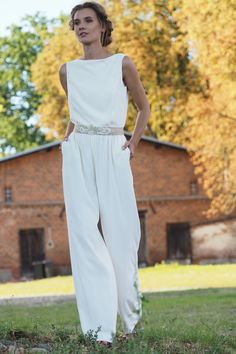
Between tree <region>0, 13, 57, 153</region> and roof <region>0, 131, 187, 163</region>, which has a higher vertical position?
tree <region>0, 13, 57, 153</region>

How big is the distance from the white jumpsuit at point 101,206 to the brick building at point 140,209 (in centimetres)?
2658

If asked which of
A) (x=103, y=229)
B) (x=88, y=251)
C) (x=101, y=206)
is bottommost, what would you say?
(x=88, y=251)

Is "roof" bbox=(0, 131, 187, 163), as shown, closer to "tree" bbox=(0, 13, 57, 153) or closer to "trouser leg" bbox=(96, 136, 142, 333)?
"tree" bbox=(0, 13, 57, 153)

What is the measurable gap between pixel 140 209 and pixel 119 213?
97.1 feet

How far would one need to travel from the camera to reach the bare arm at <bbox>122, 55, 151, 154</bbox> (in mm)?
5367

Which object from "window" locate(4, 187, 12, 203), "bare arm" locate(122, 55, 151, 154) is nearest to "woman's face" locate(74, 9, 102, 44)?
"bare arm" locate(122, 55, 151, 154)

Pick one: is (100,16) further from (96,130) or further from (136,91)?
(96,130)

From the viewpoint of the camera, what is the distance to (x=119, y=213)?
5207mm

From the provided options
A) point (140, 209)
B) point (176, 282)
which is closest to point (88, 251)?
point (176, 282)

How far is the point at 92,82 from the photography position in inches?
210

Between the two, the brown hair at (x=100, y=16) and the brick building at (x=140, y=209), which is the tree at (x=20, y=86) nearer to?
the brick building at (x=140, y=209)

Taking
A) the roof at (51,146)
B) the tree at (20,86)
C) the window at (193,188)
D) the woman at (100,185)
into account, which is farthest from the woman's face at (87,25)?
the tree at (20,86)

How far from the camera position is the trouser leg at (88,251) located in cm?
519

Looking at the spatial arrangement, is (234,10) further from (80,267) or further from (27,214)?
(80,267)
